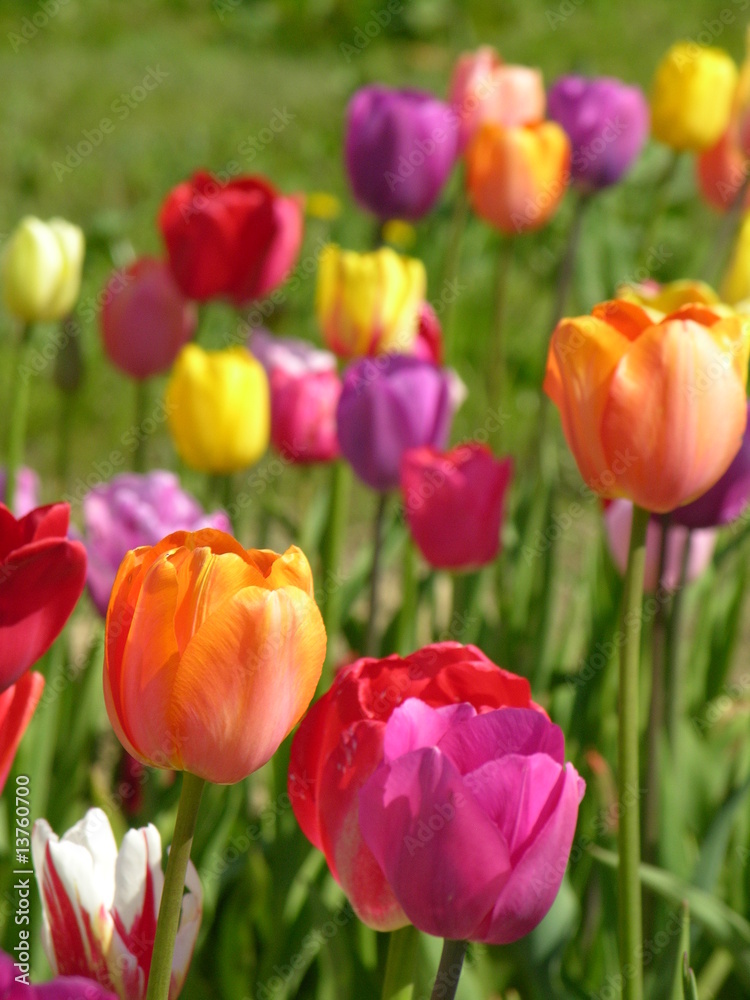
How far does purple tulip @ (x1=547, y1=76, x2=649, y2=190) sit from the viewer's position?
162cm

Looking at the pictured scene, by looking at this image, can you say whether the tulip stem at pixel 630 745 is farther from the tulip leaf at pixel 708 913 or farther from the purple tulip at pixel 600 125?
the purple tulip at pixel 600 125

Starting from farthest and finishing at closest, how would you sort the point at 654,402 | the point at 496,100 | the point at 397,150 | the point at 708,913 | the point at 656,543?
the point at 496,100
the point at 397,150
the point at 656,543
the point at 708,913
the point at 654,402

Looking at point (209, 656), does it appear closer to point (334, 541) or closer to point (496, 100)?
point (334, 541)

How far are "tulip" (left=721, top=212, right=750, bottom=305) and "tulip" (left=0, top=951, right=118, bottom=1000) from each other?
1166 mm

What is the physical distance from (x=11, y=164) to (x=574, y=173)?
2810 mm

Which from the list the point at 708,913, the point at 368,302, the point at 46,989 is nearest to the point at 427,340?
Answer: the point at 368,302

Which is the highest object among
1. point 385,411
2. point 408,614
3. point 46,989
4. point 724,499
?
point 46,989

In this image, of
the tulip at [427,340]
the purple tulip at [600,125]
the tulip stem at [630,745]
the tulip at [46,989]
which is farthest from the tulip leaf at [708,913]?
the purple tulip at [600,125]

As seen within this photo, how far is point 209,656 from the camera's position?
476mm

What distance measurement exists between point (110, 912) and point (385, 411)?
0.64 m

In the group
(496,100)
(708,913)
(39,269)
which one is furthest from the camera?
(496,100)

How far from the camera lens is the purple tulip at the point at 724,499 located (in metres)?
0.85

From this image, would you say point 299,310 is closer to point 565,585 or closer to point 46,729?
point 565,585

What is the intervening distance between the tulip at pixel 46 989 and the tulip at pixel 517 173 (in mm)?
1257
